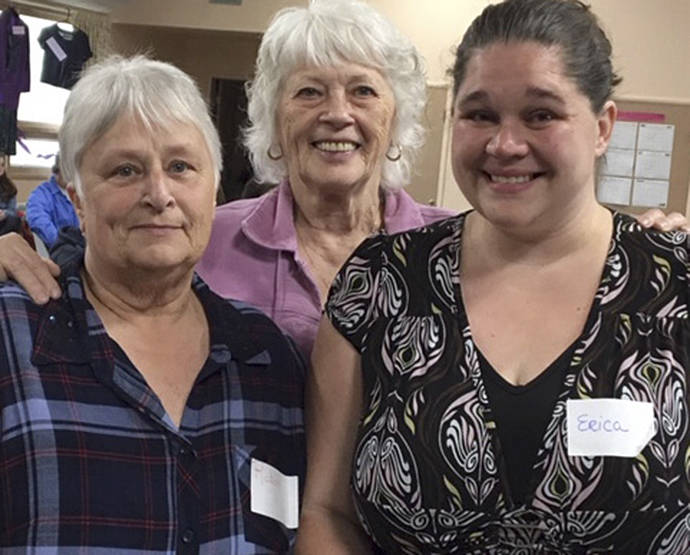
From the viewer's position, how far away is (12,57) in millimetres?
5973

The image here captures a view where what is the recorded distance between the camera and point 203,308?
5.11 ft

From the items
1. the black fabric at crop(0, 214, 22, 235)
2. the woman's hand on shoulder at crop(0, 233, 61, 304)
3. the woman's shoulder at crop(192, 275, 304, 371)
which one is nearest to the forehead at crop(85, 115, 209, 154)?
the woman's hand on shoulder at crop(0, 233, 61, 304)

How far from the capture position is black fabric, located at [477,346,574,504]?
3.94 feet

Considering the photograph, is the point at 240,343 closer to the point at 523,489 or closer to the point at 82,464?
the point at 82,464

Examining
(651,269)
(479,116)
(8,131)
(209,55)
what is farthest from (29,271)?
(209,55)

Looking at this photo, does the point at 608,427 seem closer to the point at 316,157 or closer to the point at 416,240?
the point at 416,240

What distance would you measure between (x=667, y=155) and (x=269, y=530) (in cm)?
449

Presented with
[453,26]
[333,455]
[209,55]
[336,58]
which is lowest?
[333,455]

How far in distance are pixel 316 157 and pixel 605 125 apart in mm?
794

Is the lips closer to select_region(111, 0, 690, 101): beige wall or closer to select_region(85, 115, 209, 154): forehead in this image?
select_region(85, 115, 209, 154): forehead

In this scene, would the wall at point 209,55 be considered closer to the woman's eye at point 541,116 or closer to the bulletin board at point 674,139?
the bulletin board at point 674,139

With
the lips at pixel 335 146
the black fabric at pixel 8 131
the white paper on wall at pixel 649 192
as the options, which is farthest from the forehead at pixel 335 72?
the black fabric at pixel 8 131

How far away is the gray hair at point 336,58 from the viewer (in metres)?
1.87

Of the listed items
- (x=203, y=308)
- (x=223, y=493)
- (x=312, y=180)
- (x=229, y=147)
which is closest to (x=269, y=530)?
(x=223, y=493)
